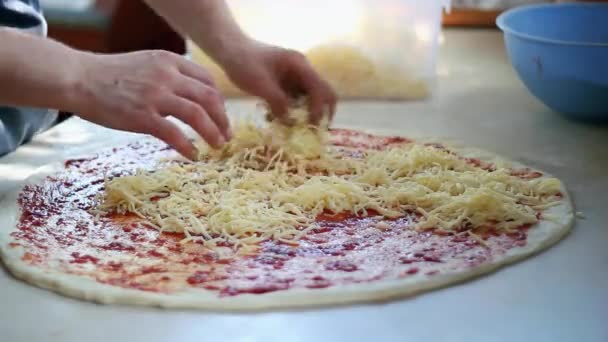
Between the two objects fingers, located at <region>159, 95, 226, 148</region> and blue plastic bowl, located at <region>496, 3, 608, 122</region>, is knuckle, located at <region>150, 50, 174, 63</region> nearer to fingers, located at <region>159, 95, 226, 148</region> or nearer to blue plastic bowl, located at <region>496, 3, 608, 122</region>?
fingers, located at <region>159, 95, 226, 148</region>

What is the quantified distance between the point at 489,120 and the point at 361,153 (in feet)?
1.24

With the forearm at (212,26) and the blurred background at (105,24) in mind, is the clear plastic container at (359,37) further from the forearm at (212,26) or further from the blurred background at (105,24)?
the blurred background at (105,24)

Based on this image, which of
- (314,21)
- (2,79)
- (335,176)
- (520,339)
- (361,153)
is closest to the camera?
(520,339)

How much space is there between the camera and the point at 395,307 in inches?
40.3

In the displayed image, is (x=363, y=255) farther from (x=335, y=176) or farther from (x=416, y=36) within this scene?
(x=416, y=36)

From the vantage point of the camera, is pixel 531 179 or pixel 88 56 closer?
pixel 88 56

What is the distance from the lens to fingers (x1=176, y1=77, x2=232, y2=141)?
1186 millimetres

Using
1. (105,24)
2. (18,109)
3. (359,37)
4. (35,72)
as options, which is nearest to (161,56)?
(35,72)

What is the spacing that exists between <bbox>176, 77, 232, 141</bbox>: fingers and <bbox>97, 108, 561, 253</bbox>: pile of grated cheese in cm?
13

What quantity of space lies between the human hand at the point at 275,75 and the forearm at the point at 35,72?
41cm

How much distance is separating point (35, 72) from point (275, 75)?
0.51 metres

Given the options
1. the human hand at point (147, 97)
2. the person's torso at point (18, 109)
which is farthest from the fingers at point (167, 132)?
the person's torso at point (18, 109)

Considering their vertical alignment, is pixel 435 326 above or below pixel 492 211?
below

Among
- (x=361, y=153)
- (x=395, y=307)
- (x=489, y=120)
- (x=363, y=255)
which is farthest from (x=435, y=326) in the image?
(x=489, y=120)
